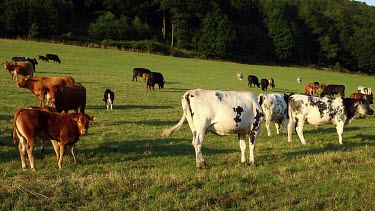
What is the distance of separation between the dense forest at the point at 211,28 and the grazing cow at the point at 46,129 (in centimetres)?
6616

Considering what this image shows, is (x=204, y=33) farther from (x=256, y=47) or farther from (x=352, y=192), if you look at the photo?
(x=352, y=192)

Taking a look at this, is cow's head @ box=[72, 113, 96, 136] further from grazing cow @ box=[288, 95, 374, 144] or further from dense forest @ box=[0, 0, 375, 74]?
dense forest @ box=[0, 0, 375, 74]

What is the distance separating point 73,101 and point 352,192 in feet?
37.4

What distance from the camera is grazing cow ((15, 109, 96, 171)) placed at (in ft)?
27.8

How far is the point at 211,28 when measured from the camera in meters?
89.5

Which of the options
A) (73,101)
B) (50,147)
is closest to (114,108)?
(73,101)

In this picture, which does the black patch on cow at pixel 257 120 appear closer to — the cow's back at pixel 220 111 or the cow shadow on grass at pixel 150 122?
the cow's back at pixel 220 111

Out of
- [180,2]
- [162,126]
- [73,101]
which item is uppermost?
[180,2]

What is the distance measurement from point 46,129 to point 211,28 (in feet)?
274

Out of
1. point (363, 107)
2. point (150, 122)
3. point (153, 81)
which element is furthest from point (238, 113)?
point (153, 81)

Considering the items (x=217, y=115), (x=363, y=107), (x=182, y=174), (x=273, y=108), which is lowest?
(x=182, y=174)

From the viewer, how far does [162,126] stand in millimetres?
15828

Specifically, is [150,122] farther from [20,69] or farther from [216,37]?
[216,37]

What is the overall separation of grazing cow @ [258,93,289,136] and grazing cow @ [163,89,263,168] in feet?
17.9
